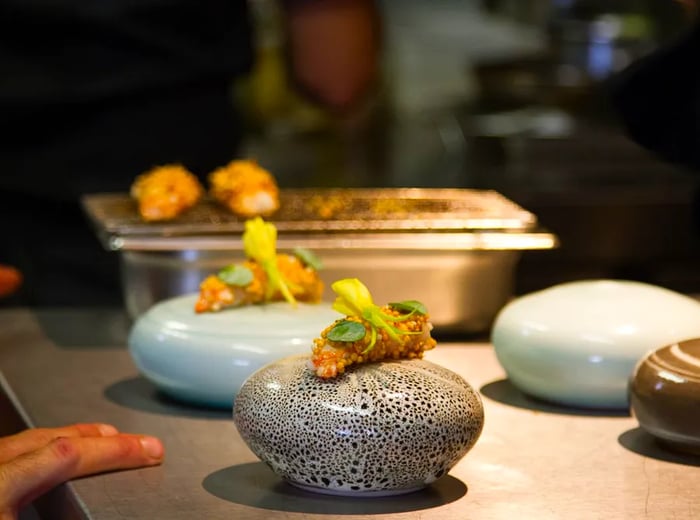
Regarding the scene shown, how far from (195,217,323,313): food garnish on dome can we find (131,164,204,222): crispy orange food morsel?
0.30 metres

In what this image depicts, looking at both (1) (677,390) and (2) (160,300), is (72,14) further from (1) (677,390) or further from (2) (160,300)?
(1) (677,390)

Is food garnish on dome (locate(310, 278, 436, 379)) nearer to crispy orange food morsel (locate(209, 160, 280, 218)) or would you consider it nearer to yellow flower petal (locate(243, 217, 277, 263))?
yellow flower petal (locate(243, 217, 277, 263))

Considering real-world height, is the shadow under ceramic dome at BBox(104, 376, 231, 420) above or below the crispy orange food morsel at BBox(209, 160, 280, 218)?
below

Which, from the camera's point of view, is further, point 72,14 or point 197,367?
point 72,14

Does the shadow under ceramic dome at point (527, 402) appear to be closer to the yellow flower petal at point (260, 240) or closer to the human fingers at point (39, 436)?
the yellow flower petal at point (260, 240)

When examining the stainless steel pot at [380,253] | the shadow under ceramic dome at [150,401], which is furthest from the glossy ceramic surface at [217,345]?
the stainless steel pot at [380,253]

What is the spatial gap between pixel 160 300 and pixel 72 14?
83 centimetres

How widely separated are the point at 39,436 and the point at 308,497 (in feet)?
0.87

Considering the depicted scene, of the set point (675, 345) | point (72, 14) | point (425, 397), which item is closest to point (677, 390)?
point (675, 345)

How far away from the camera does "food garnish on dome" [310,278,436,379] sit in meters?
1.01

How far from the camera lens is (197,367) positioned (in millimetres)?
1266

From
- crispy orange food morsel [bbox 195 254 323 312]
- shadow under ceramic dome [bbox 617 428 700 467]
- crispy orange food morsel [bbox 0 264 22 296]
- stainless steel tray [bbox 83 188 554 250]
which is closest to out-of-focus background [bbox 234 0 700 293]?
stainless steel tray [bbox 83 188 554 250]

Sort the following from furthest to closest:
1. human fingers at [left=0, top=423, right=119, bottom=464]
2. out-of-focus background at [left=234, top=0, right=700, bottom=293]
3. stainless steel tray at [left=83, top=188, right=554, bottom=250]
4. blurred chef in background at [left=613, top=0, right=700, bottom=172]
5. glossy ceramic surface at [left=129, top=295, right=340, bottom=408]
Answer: out-of-focus background at [left=234, top=0, right=700, bottom=293]
blurred chef in background at [left=613, top=0, right=700, bottom=172]
stainless steel tray at [left=83, top=188, right=554, bottom=250]
glossy ceramic surface at [left=129, top=295, right=340, bottom=408]
human fingers at [left=0, top=423, right=119, bottom=464]

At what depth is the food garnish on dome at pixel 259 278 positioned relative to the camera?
4.28 ft
